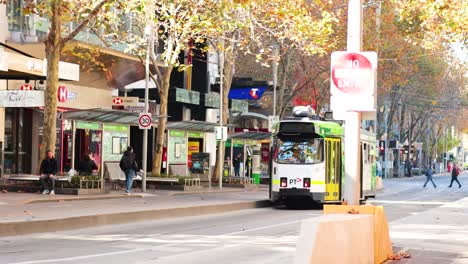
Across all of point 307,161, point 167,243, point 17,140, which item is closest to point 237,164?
point 17,140

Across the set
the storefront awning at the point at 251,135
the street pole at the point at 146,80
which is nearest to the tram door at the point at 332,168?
the street pole at the point at 146,80

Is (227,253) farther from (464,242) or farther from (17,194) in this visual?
(17,194)

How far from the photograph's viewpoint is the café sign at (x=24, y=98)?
94.4 feet

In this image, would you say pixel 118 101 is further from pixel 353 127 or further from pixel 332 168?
pixel 353 127

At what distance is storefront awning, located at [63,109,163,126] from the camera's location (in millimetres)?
35469

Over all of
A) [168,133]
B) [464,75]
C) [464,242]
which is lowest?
[464,242]

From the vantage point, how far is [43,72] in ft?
80.1

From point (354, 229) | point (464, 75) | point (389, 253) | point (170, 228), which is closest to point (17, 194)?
point (170, 228)

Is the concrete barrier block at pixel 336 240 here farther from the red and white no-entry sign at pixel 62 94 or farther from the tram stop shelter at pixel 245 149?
the tram stop shelter at pixel 245 149

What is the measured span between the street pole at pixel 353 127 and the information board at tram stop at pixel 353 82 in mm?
229

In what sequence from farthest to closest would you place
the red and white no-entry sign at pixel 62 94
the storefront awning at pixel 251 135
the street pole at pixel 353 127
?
the storefront awning at pixel 251 135 → the red and white no-entry sign at pixel 62 94 → the street pole at pixel 353 127

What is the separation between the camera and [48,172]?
29.8m

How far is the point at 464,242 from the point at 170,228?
690 centimetres

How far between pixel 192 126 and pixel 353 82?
3263 centimetres
